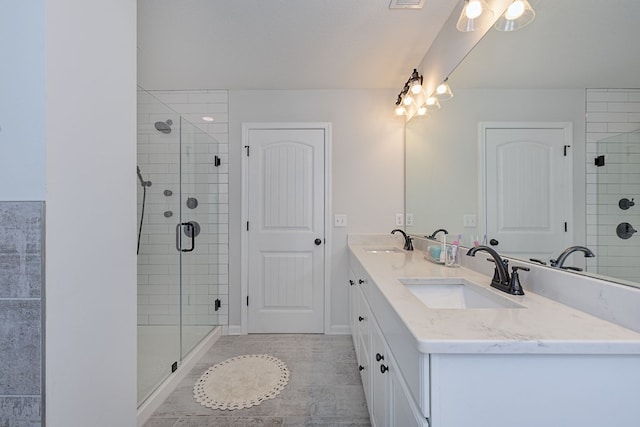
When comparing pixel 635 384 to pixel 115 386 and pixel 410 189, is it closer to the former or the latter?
pixel 115 386

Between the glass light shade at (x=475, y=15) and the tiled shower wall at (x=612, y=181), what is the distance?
0.70 m

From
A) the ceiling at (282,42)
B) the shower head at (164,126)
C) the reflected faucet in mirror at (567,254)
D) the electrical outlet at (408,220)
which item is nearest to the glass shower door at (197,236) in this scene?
the shower head at (164,126)

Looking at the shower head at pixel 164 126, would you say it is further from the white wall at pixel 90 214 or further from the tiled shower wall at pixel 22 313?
the tiled shower wall at pixel 22 313

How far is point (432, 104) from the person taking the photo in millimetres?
1906

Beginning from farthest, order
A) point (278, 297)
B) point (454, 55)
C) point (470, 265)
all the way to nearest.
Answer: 1. point (278, 297)
2. point (454, 55)
3. point (470, 265)

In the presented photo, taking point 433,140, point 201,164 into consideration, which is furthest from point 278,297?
point 433,140

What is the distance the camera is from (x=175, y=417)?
1.50 m

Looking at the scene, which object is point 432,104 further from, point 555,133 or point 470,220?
point 555,133

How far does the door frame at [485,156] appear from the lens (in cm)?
87

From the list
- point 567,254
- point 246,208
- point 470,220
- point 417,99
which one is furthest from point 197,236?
point 567,254

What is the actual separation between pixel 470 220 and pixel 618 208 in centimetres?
75

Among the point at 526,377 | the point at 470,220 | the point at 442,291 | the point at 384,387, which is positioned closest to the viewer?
the point at 526,377

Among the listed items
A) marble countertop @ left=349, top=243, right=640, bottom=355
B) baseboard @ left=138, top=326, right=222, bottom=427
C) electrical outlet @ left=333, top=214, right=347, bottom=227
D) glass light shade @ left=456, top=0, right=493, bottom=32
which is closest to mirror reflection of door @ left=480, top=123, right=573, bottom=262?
marble countertop @ left=349, top=243, right=640, bottom=355

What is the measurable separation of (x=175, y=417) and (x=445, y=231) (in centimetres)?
203
